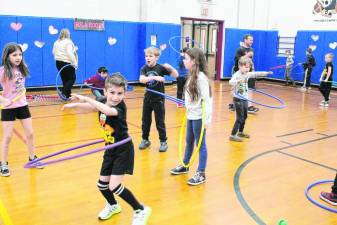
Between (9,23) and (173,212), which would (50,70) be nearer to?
(9,23)

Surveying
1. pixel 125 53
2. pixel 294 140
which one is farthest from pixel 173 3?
pixel 294 140

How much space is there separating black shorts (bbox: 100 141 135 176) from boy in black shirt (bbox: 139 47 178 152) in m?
1.73

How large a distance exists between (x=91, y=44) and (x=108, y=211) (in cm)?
896

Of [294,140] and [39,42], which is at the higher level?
[39,42]

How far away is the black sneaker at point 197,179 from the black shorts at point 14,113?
202 cm

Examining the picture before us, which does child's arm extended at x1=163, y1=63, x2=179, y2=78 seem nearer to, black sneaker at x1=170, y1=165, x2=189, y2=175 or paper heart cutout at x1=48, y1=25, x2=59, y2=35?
black sneaker at x1=170, y1=165, x2=189, y2=175

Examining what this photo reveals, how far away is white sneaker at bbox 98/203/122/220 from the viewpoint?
3.33 m

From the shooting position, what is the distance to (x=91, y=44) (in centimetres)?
1159

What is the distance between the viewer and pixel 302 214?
3.58 metres

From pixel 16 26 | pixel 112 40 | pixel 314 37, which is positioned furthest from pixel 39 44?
pixel 314 37

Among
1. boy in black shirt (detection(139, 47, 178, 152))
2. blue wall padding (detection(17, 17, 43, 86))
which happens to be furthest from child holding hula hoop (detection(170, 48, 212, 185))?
blue wall padding (detection(17, 17, 43, 86))

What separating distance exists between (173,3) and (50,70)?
4967mm

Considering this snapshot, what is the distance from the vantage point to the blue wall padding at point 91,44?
34.0ft

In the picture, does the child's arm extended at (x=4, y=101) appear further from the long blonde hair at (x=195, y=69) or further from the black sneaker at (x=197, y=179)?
the black sneaker at (x=197, y=179)
